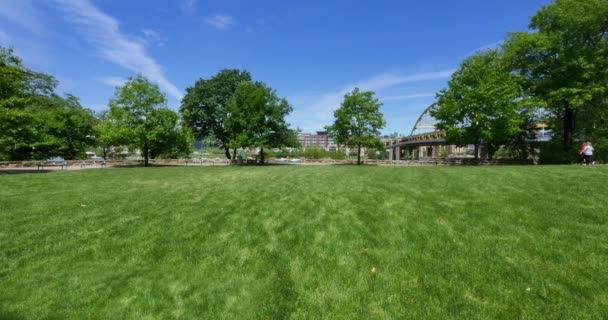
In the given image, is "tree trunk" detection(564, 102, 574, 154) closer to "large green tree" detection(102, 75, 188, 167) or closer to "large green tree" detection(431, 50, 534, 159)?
"large green tree" detection(431, 50, 534, 159)

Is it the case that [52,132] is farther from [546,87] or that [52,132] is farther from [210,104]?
[546,87]

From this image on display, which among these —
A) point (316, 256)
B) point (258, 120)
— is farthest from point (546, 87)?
point (316, 256)

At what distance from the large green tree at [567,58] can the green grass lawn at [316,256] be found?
1961 cm

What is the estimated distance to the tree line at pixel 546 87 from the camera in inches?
871

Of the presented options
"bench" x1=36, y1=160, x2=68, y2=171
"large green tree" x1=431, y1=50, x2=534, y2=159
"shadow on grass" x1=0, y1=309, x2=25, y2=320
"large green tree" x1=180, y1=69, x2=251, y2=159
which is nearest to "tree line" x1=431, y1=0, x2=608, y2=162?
"large green tree" x1=431, y1=50, x2=534, y2=159

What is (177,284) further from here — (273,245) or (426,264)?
(426,264)

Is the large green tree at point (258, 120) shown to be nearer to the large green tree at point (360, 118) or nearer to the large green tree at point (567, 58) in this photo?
the large green tree at point (360, 118)

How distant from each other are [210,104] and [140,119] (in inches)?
420

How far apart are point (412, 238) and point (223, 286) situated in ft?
12.4

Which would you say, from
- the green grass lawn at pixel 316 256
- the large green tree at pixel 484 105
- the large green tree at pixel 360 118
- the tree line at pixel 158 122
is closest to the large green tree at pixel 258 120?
the tree line at pixel 158 122

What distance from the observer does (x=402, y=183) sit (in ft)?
35.3

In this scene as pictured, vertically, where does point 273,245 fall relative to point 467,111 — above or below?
below

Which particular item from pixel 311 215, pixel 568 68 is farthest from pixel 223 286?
pixel 568 68

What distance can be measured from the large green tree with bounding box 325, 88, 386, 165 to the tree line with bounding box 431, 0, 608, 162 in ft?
22.3
